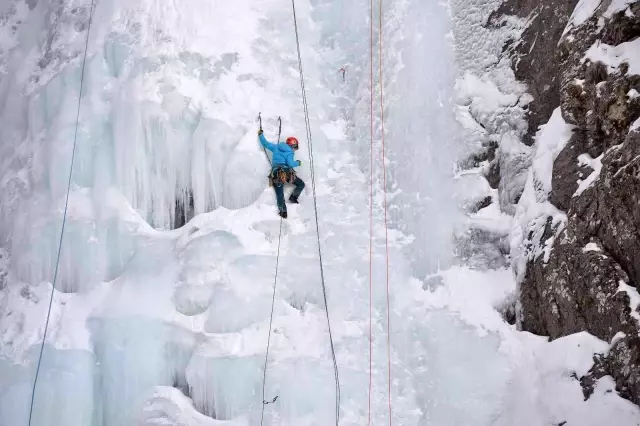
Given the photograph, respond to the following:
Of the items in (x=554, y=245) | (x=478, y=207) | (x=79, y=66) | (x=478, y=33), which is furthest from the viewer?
(x=79, y=66)

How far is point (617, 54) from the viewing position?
343 cm

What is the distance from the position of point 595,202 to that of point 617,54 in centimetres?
88

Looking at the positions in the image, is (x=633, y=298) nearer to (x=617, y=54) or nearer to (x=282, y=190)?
(x=617, y=54)

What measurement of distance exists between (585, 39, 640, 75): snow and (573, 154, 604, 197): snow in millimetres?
550

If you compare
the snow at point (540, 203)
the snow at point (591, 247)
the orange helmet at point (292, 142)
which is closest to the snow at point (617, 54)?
the snow at point (540, 203)

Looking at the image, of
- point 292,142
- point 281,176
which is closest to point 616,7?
point 292,142

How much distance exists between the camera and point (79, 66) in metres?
5.51

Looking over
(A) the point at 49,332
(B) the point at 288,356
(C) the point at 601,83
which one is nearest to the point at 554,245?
(C) the point at 601,83

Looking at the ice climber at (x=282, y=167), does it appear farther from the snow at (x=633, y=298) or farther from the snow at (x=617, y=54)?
the snow at (x=633, y=298)

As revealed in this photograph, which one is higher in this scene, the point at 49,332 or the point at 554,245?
the point at 554,245

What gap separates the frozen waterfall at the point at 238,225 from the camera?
178 inches

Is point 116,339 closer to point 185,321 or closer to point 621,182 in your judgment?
point 185,321

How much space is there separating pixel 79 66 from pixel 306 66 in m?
2.14

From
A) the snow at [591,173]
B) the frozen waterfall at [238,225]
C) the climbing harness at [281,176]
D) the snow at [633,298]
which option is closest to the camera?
the snow at [633,298]
